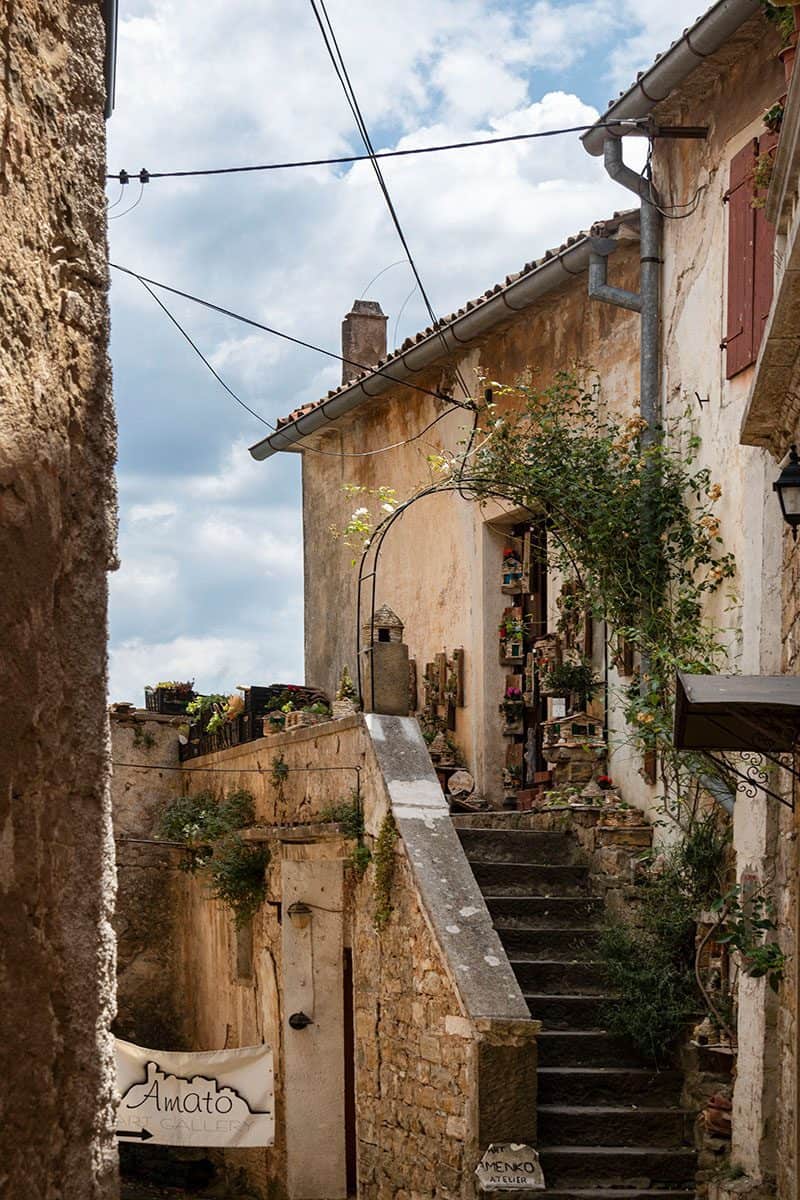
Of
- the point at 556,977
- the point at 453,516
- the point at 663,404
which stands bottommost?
the point at 556,977

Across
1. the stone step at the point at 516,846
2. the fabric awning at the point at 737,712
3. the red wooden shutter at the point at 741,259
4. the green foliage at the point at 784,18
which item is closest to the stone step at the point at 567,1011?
the stone step at the point at 516,846

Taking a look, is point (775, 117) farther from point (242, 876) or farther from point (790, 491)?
point (242, 876)

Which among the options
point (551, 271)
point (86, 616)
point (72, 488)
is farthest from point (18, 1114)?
point (551, 271)

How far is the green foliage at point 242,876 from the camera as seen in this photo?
40.8 feet

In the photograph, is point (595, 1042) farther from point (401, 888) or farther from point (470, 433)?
point (470, 433)

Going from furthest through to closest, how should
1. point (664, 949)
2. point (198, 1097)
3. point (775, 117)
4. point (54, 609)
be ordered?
point (198, 1097) < point (664, 949) < point (775, 117) < point (54, 609)

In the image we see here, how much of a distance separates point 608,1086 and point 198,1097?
3.55 metres

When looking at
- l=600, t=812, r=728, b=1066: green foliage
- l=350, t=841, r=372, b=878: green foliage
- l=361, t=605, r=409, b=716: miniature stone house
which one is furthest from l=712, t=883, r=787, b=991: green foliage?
l=361, t=605, r=409, b=716: miniature stone house

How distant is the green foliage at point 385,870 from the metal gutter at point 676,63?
5133mm

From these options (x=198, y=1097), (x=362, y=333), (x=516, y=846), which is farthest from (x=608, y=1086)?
(x=362, y=333)

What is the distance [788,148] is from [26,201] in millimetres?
4624

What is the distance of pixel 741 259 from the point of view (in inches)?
399

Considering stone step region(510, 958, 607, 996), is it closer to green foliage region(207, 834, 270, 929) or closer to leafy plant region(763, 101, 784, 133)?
green foliage region(207, 834, 270, 929)

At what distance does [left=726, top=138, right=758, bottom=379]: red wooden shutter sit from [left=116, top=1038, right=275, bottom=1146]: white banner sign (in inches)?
224
